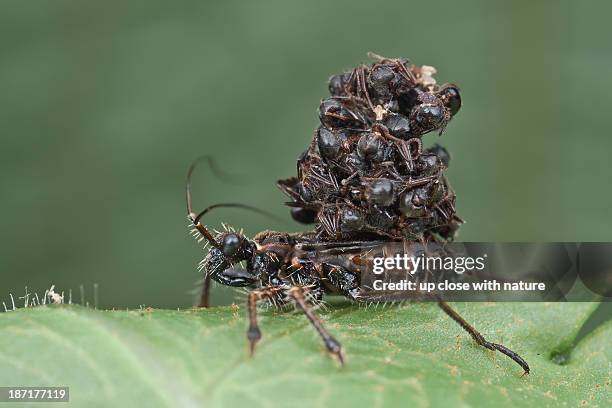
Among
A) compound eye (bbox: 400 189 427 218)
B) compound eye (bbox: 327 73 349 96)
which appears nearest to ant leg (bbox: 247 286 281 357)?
compound eye (bbox: 400 189 427 218)

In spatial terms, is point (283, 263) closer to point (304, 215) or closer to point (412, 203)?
point (304, 215)

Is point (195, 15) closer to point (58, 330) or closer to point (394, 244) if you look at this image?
point (394, 244)

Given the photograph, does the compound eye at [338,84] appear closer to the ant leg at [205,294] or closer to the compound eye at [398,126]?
the compound eye at [398,126]

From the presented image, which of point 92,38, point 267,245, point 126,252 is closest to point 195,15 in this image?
point 92,38

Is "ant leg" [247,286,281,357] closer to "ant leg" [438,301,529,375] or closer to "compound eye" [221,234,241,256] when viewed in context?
"compound eye" [221,234,241,256]

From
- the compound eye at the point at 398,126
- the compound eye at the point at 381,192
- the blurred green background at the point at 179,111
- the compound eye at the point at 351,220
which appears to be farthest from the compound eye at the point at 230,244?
the blurred green background at the point at 179,111

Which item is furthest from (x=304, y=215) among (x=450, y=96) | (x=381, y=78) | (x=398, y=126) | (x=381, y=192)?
(x=450, y=96)

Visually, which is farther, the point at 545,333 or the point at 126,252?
the point at 126,252
